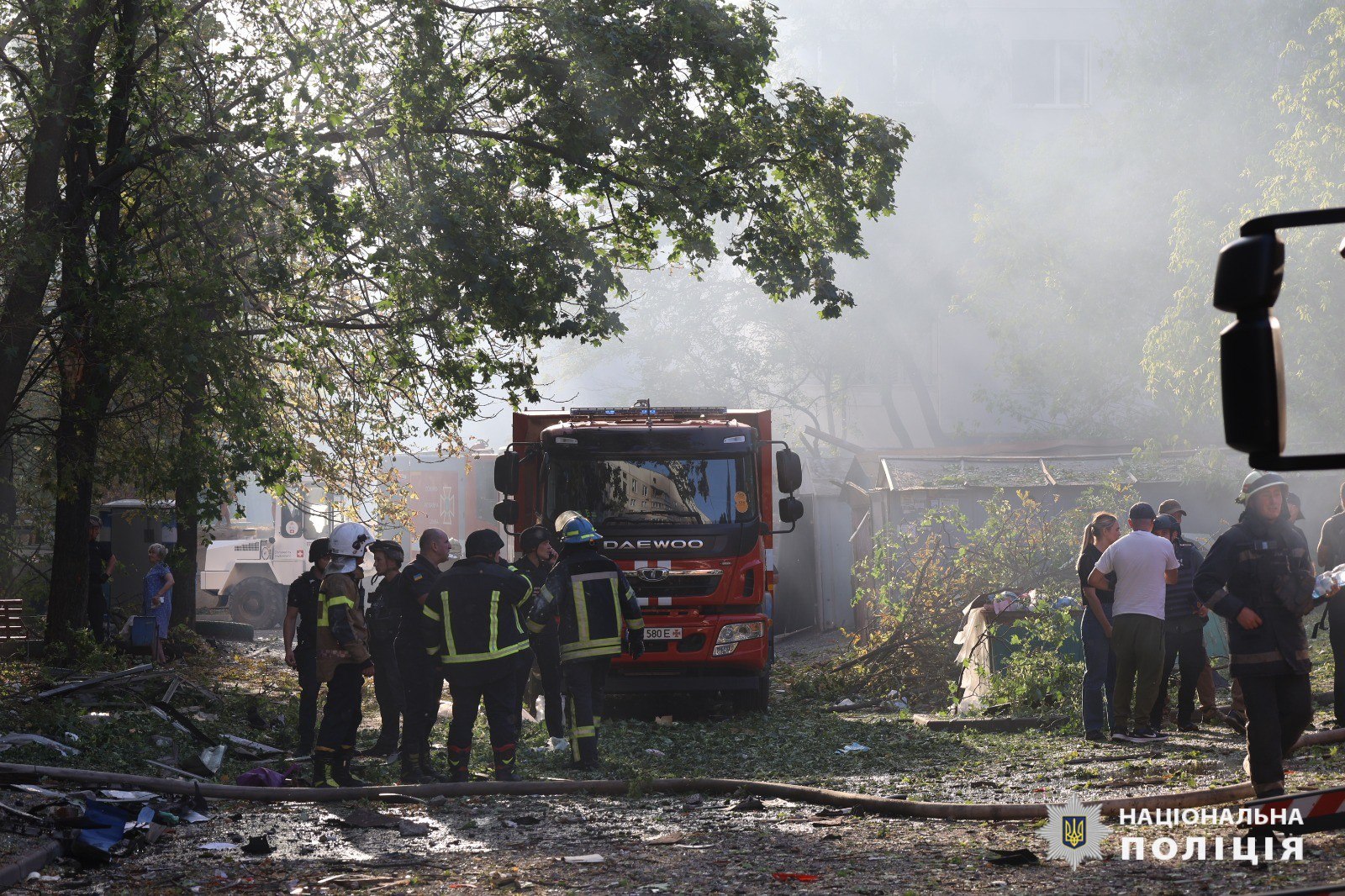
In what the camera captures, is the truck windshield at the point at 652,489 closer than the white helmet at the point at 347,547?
No

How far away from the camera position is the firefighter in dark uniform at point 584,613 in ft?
35.6

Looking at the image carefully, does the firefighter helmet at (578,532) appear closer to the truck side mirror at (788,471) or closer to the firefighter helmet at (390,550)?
the firefighter helmet at (390,550)

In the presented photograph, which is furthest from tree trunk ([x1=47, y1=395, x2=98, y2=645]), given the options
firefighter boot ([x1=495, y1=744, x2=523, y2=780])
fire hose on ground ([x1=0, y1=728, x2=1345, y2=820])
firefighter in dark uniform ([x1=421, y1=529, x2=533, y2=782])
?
firefighter boot ([x1=495, y1=744, x2=523, y2=780])

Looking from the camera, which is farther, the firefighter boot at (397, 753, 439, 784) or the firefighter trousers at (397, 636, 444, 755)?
the firefighter trousers at (397, 636, 444, 755)

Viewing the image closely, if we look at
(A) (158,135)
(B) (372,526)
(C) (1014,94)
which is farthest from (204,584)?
(C) (1014,94)

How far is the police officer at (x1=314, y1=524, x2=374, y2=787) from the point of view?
942 centimetres

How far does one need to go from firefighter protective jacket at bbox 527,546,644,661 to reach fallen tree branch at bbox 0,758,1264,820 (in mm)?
1722

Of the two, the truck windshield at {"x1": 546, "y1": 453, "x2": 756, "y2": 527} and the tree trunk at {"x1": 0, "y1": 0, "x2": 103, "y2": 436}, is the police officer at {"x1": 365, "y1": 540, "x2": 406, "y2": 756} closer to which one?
the truck windshield at {"x1": 546, "y1": 453, "x2": 756, "y2": 527}

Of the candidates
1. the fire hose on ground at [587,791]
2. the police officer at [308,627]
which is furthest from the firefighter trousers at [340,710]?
the police officer at [308,627]

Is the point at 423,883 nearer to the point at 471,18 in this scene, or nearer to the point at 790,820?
the point at 790,820

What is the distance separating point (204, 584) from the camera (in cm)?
2809

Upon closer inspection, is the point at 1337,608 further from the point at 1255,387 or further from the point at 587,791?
the point at 1255,387

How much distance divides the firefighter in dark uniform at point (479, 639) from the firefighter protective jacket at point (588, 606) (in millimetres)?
1088

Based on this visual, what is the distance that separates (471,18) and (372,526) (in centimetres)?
920
